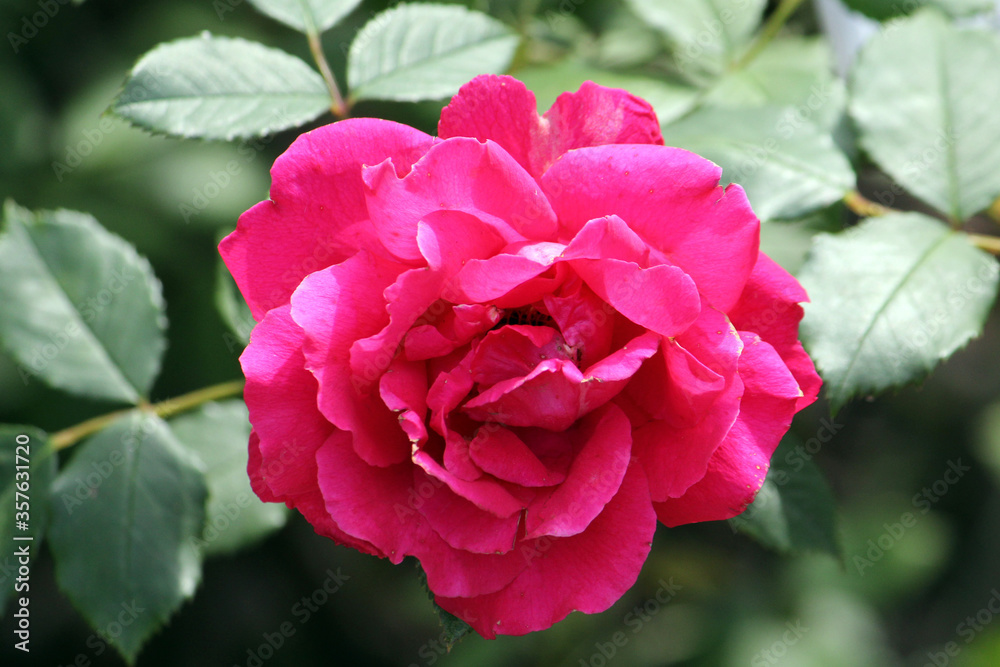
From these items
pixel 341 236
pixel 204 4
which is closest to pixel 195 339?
pixel 204 4

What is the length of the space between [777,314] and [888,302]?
0.30 meters

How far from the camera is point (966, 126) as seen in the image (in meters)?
1.14

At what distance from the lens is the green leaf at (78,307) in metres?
1.20

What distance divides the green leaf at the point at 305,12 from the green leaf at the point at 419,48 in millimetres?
61

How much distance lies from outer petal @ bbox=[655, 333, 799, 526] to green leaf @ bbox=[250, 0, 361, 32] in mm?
801

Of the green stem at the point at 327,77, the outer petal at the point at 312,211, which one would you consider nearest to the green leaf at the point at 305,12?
the green stem at the point at 327,77

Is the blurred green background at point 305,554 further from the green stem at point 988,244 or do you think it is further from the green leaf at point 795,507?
the green leaf at point 795,507

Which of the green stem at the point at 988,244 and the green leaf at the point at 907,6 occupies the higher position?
the green leaf at the point at 907,6

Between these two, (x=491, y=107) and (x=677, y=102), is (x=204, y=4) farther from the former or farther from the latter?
(x=491, y=107)

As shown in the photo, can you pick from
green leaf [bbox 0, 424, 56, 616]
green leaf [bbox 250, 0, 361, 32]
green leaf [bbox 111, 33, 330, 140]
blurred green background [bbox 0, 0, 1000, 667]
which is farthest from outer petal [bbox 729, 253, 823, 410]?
blurred green background [bbox 0, 0, 1000, 667]

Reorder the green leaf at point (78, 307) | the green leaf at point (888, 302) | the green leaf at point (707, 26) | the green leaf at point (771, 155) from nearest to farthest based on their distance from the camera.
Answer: the green leaf at point (888, 302) → the green leaf at point (771, 155) → the green leaf at point (78, 307) → the green leaf at point (707, 26)

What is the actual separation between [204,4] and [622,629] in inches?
78.4

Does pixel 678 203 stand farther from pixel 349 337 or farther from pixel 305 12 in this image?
pixel 305 12

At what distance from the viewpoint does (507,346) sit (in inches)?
30.4
